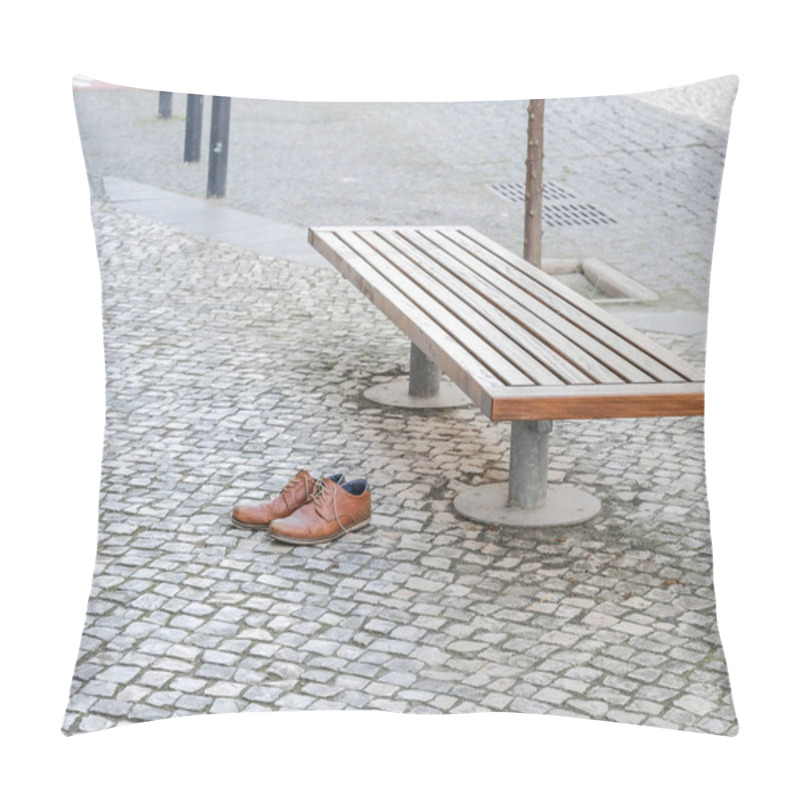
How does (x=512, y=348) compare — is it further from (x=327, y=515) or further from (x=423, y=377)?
(x=327, y=515)

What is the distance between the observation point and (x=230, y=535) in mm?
3811

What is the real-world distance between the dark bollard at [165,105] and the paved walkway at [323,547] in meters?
0.10

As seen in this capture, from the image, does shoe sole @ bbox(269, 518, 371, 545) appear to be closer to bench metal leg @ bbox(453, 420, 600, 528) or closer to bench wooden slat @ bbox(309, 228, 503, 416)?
bench metal leg @ bbox(453, 420, 600, 528)

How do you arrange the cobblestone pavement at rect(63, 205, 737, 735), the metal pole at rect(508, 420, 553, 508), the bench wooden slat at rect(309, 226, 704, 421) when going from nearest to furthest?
the cobblestone pavement at rect(63, 205, 737, 735)
the bench wooden slat at rect(309, 226, 704, 421)
the metal pole at rect(508, 420, 553, 508)

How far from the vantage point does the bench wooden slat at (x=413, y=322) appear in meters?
3.77

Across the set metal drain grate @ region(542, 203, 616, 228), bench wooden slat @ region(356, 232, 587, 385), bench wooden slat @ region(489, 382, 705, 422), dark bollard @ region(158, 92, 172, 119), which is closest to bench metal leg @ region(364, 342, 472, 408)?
bench wooden slat @ region(356, 232, 587, 385)

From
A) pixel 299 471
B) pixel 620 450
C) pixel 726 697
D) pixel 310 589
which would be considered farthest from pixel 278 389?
pixel 726 697

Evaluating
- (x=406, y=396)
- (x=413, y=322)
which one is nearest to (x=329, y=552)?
(x=406, y=396)

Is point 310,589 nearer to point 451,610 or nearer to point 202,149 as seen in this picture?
point 451,610

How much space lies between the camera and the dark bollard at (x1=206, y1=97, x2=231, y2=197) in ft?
12.1

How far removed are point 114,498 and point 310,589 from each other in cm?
46

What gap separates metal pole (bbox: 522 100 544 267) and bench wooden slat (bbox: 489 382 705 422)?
43 cm

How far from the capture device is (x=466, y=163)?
3990 millimetres

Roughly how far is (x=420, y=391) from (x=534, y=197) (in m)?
0.51
